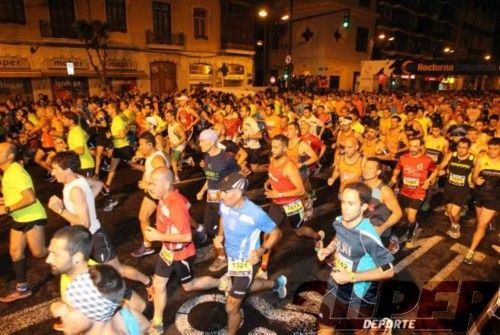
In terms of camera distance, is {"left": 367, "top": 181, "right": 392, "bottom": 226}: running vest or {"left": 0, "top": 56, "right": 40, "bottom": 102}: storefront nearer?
{"left": 367, "top": 181, "right": 392, "bottom": 226}: running vest

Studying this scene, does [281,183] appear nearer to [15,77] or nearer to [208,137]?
[208,137]

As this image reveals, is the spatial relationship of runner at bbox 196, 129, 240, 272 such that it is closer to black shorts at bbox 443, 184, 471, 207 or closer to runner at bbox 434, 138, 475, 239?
runner at bbox 434, 138, 475, 239

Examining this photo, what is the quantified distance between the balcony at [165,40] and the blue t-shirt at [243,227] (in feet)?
83.5

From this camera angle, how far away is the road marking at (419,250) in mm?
5700

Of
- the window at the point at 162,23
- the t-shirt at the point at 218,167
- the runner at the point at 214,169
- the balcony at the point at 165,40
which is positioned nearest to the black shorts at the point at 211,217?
the runner at the point at 214,169

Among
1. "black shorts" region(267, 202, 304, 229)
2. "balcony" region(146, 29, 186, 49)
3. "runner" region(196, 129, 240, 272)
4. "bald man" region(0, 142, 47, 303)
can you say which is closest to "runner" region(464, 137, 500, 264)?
"black shorts" region(267, 202, 304, 229)

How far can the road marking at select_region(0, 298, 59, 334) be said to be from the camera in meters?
4.21

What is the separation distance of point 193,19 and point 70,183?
27606 millimetres

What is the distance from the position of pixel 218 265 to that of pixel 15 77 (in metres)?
21.0

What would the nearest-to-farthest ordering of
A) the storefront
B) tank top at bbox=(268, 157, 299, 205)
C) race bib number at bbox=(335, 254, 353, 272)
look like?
race bib number at bbox=(335, 254, 353, 272)
tank top at bbox=(268, 157, 299, 205)
the storefront

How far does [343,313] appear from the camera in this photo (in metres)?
3.47

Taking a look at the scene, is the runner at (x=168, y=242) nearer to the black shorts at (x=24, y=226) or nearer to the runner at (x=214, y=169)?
the runner at (x=214, y=169)

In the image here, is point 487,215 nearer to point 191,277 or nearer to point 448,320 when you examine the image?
point 448,320

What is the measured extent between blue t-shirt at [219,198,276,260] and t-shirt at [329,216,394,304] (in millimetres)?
762
